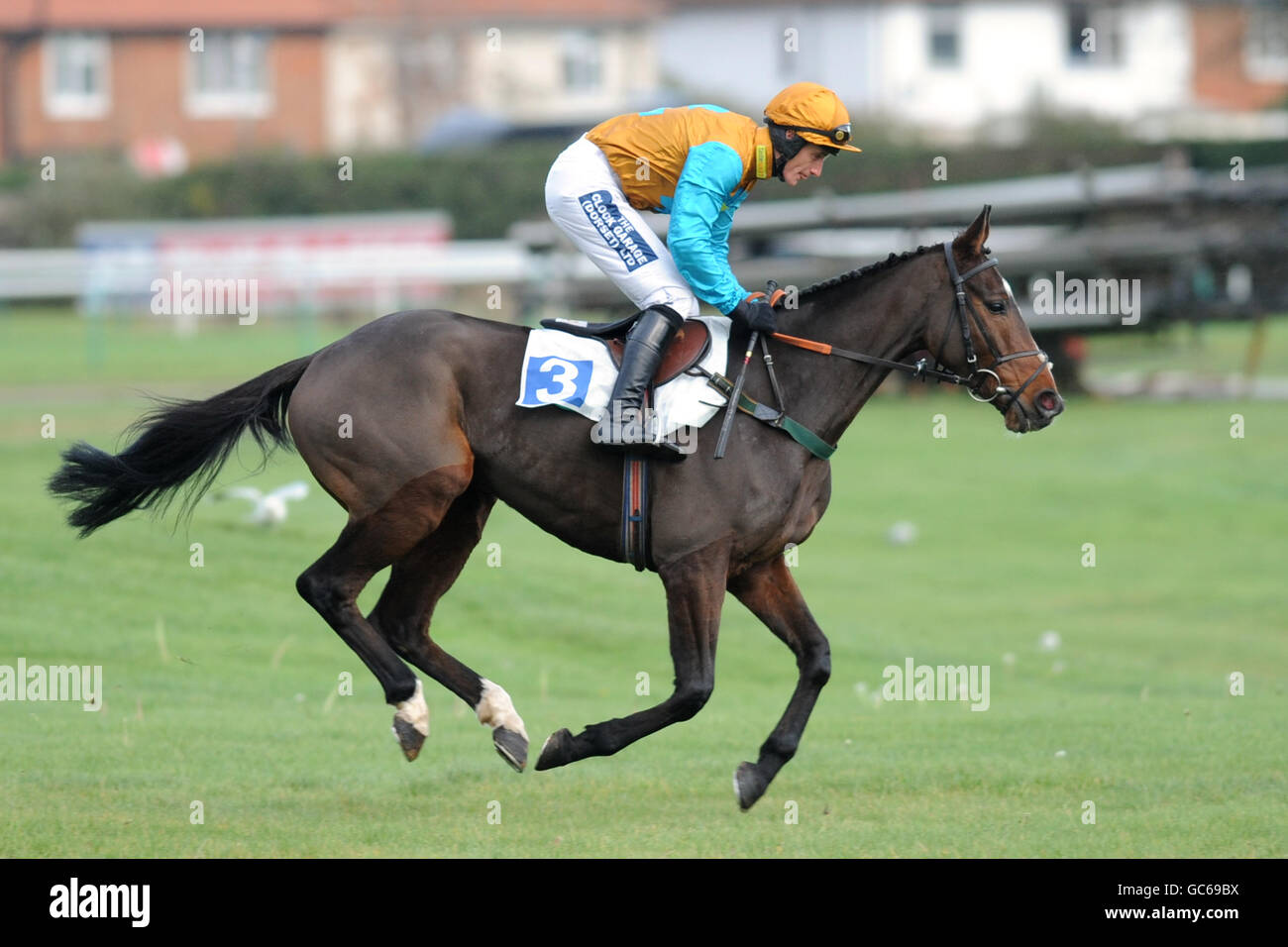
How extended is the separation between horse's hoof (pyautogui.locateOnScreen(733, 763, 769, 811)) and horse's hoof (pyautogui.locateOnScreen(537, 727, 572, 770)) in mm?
623

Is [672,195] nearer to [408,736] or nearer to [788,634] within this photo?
[788,634]

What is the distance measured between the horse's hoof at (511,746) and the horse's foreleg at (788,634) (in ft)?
2.51

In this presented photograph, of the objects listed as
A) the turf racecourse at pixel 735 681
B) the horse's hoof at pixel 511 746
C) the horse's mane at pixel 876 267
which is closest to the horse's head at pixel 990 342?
the horse's mane at pixel 876 267

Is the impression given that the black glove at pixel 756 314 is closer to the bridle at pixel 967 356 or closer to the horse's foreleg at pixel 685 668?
the bridle at pixel 967 356

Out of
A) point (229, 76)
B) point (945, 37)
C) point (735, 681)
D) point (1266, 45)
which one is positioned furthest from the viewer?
point (945, 37)

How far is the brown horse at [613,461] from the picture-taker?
20.8 ft

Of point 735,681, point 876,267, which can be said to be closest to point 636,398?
point 876,267

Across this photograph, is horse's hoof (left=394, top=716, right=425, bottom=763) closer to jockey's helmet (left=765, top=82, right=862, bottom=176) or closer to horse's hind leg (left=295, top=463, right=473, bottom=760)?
horse's hind leg (left=295, top=463, right=473, bottom=760)

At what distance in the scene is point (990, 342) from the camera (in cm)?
648

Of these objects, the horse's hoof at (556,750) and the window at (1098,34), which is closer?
the horse's hoof at (556,750)

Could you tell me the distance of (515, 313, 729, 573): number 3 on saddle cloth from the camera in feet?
20.9

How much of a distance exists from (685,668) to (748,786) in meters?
0.50

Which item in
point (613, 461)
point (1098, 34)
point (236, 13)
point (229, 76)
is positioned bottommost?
point (613, 461)

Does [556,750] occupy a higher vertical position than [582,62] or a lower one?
lower
